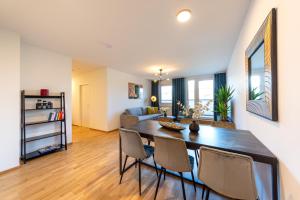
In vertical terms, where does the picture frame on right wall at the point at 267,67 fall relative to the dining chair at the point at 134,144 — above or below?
above

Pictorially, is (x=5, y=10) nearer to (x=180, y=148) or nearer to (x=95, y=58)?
(x=95, y=58)

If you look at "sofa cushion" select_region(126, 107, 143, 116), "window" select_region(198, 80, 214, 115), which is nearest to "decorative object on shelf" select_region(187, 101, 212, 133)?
"sofa cushion" select_region(126, 107, 143, 116)

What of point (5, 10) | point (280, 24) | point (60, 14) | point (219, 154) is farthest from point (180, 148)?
point (5, 10)

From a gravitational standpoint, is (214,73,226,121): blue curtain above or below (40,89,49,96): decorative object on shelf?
above

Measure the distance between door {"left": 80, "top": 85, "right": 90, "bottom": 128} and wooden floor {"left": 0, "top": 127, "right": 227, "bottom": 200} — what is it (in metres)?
2.90

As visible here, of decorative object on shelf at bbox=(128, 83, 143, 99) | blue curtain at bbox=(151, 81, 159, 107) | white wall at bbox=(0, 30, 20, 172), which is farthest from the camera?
blue curtain at bbox=(151, 81, 159, 107)

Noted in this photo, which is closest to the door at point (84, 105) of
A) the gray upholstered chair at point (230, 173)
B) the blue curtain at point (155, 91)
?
the blue curtain at point (155, 91)

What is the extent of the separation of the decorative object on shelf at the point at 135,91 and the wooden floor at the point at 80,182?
147 inches

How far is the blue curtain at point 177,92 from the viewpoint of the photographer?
6.92 m

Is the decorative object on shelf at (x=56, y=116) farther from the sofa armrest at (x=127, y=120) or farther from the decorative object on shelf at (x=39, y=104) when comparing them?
the sofa armrest at (x=127, y=120)

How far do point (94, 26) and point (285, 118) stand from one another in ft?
8.82

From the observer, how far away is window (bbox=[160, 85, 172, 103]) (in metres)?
7.53

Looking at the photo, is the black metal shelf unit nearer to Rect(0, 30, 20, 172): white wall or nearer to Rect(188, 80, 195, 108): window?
Rect(0, 30, 20, 172): white wall

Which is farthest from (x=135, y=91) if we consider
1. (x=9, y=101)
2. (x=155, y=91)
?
(x=9, y=101)
